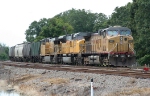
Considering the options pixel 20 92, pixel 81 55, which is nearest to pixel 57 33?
pixel 81 55

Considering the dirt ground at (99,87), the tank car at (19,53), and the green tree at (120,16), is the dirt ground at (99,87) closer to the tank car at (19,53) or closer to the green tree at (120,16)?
the tank car at (19,53)

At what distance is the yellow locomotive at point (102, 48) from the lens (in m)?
25.9

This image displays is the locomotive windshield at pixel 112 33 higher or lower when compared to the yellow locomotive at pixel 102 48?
higher

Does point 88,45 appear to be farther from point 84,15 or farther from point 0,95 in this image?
point 84,15

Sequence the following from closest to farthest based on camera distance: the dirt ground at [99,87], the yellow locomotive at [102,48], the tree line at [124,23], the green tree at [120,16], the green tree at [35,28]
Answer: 1. the dirt ground at [99,87]
2. the yellow locomotive at [102,48]
3. the tree line at [124,23]
4. the green tree at [120,16]
5. the green tree at [35,28]

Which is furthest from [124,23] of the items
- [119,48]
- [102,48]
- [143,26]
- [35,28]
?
[35,28]

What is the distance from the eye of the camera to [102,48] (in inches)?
1059

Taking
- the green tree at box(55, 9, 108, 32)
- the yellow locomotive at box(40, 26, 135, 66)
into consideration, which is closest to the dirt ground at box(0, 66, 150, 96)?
the yellow locomotive at box(40, 26, 135, 66)

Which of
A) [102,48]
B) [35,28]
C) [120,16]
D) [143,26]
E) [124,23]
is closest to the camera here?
[102,48]

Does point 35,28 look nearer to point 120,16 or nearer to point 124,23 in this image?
point 120,16

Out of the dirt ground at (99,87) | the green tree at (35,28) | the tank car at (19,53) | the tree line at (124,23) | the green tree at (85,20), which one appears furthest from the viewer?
the green tree at (35,28)

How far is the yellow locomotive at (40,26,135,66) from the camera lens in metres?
25.9

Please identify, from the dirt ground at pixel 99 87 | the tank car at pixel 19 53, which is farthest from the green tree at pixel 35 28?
the dirt ground at pixel 99 87

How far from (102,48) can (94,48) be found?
184 centimetres
